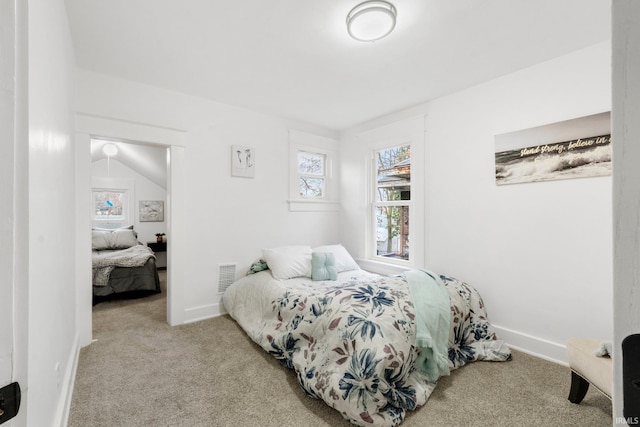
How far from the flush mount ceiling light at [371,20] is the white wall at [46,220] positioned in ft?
4.96

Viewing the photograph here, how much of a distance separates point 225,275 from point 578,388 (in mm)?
3081

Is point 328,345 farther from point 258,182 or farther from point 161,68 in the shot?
point 161,68

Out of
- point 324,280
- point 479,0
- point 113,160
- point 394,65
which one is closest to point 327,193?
point 324,280

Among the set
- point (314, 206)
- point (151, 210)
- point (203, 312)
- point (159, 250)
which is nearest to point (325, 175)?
point (314, 206)

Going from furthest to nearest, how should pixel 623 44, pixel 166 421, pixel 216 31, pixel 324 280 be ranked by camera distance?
pixel 324 280 < pixel 216 31 < pixel 166 421 < pixel 623 44

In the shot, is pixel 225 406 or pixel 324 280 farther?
pixel 324 280

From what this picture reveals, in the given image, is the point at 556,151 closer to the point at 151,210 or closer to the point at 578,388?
the point at 578,388

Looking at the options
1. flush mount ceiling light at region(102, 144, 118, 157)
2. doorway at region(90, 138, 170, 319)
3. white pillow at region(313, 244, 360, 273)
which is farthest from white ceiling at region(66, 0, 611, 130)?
flush mount ceiling light at region(102, 144, 118, 157)

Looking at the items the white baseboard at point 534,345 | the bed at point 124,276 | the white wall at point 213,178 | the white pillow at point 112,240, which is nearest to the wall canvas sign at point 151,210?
the white pillow at point 112,240

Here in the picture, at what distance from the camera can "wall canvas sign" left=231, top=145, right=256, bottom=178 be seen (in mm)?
3272

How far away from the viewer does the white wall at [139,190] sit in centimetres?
603

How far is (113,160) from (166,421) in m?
6.24

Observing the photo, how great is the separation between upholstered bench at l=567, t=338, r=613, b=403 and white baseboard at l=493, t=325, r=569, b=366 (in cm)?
58

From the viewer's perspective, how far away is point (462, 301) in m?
2.27
